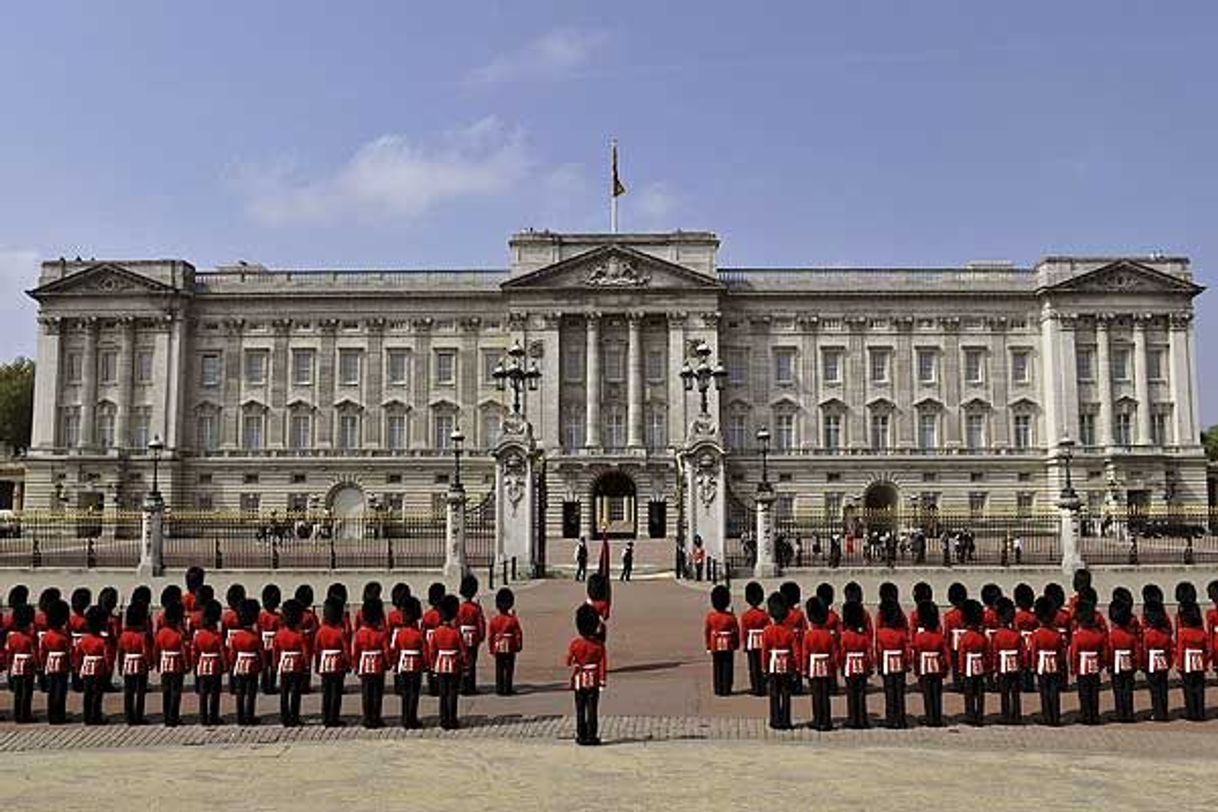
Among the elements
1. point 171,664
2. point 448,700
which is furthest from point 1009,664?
point 171,664

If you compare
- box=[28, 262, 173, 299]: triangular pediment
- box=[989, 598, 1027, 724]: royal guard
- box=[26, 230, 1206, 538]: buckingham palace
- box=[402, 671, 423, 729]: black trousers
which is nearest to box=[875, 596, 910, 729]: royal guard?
box=[989, 598, 1027, 724]: royal guard

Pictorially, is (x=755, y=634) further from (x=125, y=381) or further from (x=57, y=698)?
(x=125, y=381)

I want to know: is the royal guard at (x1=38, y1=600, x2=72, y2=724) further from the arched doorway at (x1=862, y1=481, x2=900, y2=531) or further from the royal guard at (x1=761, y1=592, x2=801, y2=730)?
the arched doorway at (x1=862, y1=481, x2=900, y2=531)

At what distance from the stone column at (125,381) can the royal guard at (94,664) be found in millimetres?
54232

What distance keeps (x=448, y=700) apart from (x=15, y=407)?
291 ft

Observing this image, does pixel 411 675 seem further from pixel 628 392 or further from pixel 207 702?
pixel 628 392

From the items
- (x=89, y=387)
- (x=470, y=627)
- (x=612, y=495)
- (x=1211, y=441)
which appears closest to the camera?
(x=470, y=627)

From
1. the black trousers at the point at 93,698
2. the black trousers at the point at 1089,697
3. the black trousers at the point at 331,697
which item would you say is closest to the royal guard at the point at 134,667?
the black trousers at the point at 93,698

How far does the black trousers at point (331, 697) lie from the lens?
11.6 meters

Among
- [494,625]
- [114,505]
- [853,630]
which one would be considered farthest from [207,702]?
[114,505]

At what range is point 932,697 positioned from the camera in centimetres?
1168

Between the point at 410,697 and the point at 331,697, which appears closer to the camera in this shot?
the point at 410,697

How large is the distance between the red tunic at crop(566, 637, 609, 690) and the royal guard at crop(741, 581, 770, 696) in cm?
302

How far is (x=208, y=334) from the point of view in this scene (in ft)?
209
